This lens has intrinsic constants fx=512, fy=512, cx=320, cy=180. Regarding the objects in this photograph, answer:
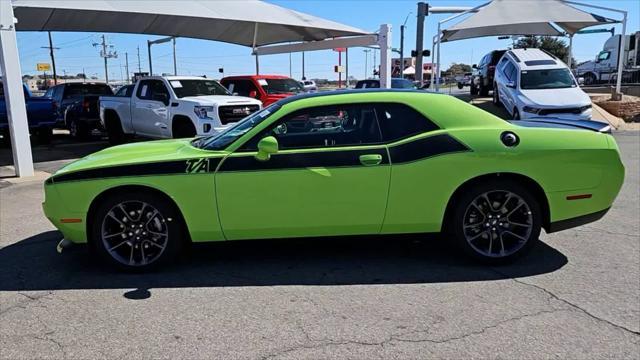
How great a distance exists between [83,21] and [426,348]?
1666 centimetres

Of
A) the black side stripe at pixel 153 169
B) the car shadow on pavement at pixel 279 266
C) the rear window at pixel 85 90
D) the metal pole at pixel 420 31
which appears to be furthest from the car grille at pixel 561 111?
the rear window at pixel 85 90

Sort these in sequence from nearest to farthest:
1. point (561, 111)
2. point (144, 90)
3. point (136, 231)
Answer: point (136, 231), point (144, 90), point (561, 111)

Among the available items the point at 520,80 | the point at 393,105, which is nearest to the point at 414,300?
the point at 393,105

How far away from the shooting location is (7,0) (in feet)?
28.9

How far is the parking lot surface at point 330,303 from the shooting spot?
10.6 ft

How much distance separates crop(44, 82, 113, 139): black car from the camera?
16062 millimetres

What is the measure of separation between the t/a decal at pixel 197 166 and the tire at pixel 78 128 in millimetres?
13613

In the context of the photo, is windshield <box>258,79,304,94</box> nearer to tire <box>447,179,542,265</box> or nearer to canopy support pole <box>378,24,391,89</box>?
canopy support pole <box>378,24,391,89</box>

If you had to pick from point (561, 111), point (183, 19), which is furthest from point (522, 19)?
point (183, 19)

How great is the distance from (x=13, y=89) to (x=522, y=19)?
19.0m

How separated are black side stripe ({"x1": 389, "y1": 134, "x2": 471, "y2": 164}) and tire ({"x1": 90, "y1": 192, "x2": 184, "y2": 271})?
193 centimetres

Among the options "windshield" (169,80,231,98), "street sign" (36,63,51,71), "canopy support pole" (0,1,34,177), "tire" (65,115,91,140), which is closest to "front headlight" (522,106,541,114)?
"windshield" (169,80,231,98)

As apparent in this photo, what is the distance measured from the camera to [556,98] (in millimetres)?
14547

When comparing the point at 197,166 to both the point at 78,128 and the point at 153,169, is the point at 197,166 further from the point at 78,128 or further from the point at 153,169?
the point at 78,128
